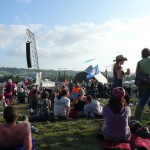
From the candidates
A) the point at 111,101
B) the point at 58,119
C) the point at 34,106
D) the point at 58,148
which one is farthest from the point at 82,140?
the point at 34,106

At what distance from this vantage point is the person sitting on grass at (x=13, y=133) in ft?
14.6

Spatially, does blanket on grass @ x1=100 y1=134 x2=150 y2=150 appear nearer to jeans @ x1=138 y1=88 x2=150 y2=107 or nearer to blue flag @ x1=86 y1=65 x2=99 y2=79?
jeans @ x1=138 y1=88 x2=150 y2=107

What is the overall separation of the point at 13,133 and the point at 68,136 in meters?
3.28

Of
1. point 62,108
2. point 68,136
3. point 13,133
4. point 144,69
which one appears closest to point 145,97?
point 144,69

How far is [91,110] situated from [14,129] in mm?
6594

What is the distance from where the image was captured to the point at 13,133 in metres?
4.48

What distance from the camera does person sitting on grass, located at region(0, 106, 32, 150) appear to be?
4453mm

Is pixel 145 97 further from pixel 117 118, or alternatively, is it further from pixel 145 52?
pixel 117 118

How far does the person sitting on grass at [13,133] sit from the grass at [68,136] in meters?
2.08

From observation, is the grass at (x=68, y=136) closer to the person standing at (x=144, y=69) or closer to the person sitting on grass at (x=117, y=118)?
the person sitting on grass at (x=117, y=118)

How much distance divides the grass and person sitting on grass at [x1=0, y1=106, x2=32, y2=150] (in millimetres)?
2085

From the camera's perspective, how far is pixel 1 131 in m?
4.55

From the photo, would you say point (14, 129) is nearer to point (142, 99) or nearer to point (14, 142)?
point (14, 142)

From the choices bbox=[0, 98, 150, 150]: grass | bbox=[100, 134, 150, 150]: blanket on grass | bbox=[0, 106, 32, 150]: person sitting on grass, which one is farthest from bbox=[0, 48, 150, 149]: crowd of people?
bbox=[0, 98, 150, 150]: grass
